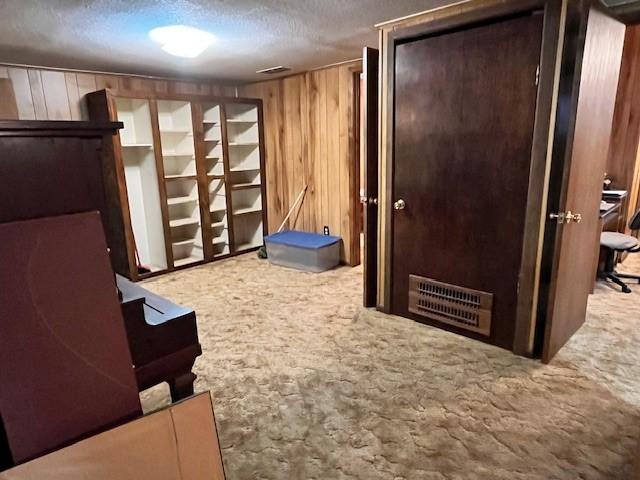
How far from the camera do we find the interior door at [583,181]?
6.81ft

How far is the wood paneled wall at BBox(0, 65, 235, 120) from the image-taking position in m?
3.55

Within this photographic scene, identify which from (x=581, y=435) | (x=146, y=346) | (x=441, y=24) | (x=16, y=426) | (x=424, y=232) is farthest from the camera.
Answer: (x=424, y=232)

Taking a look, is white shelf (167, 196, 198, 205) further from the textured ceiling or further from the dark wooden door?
the dark wooden door

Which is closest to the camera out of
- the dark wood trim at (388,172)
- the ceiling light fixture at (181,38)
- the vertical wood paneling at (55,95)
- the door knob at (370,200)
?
the ceiling light fixture at (181,38)

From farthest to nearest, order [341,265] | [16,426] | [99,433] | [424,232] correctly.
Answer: [341,265] → [424,232] → [99,433] → [16,426]

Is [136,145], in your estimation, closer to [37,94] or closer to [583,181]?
[37,94]

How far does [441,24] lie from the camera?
241 cm

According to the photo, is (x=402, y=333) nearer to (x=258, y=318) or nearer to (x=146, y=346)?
(x=258, y=318)

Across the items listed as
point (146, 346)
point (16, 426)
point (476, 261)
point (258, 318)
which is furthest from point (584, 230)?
point (16, 426)

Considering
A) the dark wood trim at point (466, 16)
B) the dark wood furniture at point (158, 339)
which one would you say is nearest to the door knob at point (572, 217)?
the dark wood trim at point (466, 16)

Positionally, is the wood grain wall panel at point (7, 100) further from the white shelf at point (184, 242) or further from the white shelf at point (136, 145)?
the white shelf at point (184, 242)

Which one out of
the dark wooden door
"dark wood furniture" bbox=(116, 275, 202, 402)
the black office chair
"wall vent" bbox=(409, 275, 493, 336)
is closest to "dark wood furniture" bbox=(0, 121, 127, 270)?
"dark wood furniture" bbox=(116, 275, 202, 402)

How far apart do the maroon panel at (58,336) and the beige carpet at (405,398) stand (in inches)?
30.4

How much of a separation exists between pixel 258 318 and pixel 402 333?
1.08 m
